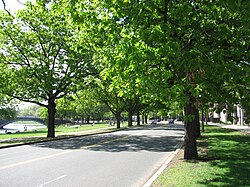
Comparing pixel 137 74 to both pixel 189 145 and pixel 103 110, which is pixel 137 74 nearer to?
pixel 189 145

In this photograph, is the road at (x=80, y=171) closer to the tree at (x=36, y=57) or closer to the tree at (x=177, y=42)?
the tree at (x=177, y=42)

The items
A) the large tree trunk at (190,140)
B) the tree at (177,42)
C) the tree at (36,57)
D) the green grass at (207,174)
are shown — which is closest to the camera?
the tree at (177,42)

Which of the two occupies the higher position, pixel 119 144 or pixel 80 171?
pixel 80 171

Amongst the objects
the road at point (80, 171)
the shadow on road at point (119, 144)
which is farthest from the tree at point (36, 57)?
the road at point (80, 171)

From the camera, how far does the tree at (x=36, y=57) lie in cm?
2581

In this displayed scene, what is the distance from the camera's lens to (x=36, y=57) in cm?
2688

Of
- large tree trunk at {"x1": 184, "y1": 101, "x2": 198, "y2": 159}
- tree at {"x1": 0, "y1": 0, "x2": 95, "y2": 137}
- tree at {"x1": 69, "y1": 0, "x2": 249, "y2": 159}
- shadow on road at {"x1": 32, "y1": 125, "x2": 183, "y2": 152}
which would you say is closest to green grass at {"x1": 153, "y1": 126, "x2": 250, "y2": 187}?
large tree trunk at {"x1": 184, "y1": 101, "x2": 198, "y2": 159}

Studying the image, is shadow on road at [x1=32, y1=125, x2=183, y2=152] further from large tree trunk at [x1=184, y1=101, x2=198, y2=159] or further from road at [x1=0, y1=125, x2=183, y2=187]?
large tree trunk at [x1=184, y1=101, x2=198, y2=159]

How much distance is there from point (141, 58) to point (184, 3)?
2.13m

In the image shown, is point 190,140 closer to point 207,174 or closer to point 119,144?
point 207,174

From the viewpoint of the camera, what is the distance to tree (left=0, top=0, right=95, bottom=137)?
2581 centimetres

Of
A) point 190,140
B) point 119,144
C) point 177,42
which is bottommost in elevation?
point 119,144

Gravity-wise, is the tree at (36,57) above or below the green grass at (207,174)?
above

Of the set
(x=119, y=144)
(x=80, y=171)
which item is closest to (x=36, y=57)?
(x=119, y=144)
